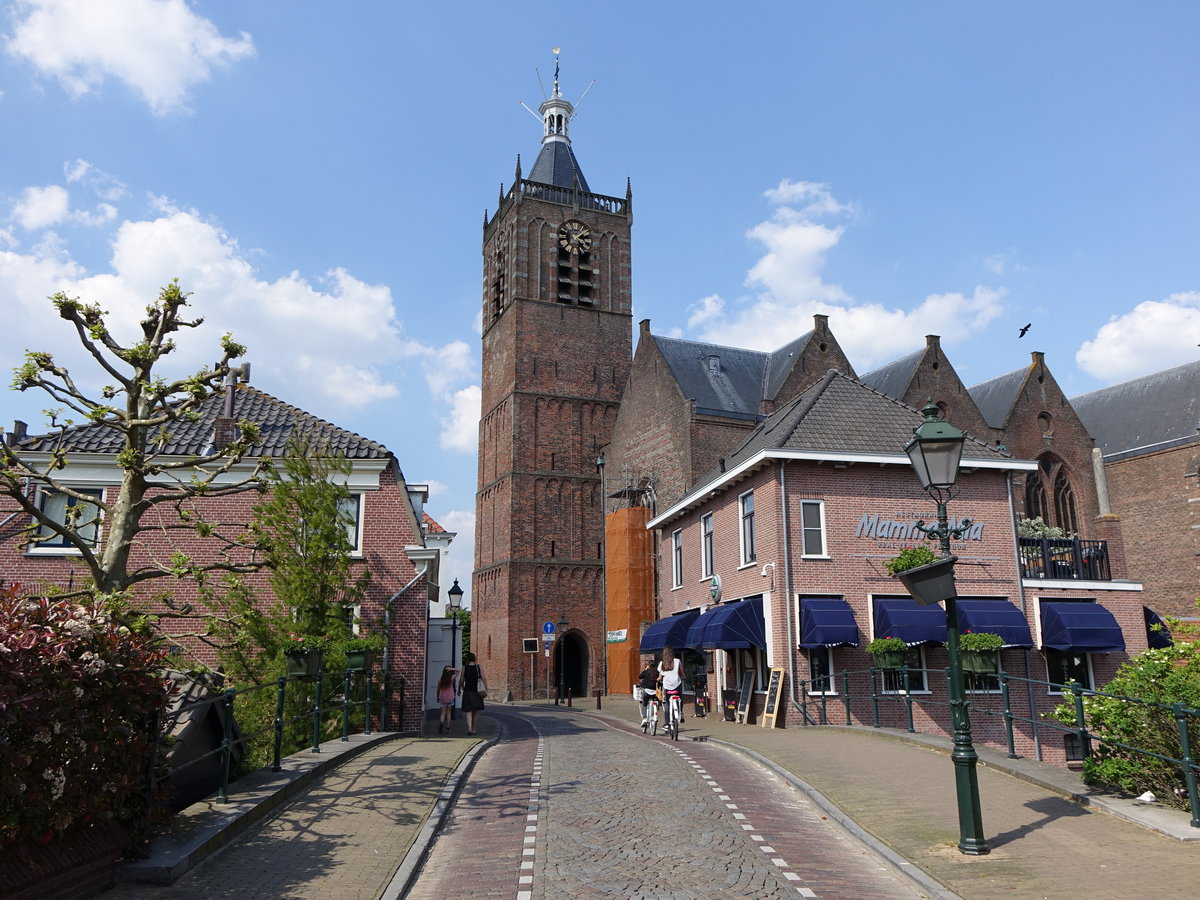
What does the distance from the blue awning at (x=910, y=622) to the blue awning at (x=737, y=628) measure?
2626 millimetres

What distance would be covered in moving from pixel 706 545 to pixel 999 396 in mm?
22595

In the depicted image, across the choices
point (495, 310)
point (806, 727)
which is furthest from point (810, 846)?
point (495, 310)

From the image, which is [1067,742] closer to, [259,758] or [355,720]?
[355,720]

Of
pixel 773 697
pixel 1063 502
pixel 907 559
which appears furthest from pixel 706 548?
pixel 1063 502

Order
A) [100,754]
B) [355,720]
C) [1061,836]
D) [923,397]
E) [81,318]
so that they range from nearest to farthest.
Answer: [100,754] → [1061,836] → [81,318] → [355,720] → [923,397]

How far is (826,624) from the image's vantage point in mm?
20203

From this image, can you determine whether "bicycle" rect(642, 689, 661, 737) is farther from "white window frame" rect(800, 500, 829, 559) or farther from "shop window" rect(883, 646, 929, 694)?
"shop window" rect(883, 646, 929, 694)

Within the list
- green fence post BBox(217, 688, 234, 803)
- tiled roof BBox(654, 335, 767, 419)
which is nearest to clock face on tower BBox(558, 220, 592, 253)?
tiled roof BBox(654, 335, 767, 419)

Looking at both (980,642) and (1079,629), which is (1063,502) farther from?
(980,642)

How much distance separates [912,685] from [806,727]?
10.9 feet

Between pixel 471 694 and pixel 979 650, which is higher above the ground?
pixel 979 650

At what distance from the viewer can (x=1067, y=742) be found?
19.5 m

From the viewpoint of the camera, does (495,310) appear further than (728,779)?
Yes

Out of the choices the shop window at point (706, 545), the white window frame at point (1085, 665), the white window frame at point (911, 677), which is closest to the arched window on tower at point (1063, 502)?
the white window frame at point (1085, 665)
